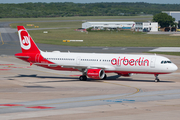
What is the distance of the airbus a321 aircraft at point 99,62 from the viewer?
163ft

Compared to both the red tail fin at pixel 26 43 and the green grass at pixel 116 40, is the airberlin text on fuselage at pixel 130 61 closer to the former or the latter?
the red tail fin at pixel 26 43

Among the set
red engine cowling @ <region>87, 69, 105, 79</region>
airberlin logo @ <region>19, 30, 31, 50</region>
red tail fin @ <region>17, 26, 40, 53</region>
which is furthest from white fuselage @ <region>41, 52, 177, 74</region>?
airberlin logo @ <region>19, 30, 31, 50</region>

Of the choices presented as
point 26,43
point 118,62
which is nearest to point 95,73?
point 118,62

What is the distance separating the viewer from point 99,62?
52.1 meters

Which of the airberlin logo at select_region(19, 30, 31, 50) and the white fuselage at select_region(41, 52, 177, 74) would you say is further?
the airberlin logo at select_region(19, 30, 31, 50)

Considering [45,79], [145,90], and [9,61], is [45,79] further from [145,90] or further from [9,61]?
[9,61]

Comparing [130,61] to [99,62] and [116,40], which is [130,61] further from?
[116,40]

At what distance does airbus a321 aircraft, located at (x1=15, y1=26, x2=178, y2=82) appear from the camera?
4978 centimetres

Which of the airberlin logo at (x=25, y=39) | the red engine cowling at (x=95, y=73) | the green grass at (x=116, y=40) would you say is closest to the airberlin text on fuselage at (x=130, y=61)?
the red engine cowling at (x=95, y=73)

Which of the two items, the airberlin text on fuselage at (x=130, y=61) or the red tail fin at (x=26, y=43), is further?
the red tail fin at (x=26, y=43)

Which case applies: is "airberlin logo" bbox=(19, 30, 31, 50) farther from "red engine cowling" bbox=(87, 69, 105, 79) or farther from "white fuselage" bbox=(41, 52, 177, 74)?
"red engine cowling" bbox=(87, 69, 105, 79)

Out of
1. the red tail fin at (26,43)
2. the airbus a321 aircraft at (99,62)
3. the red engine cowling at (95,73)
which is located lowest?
the red engine cowling at (95,73)

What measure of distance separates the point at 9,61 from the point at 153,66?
1618 inches

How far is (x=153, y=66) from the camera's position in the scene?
163 ft
